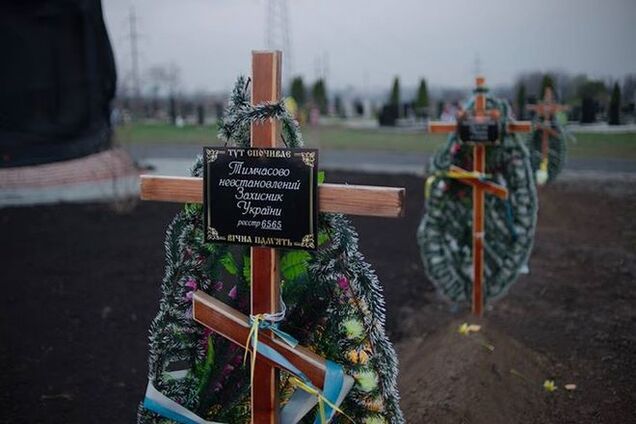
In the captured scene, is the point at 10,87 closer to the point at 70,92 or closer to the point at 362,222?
the point at 70,92

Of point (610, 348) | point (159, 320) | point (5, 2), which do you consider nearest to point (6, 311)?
point (5, 2)

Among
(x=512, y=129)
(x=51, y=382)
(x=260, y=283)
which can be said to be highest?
(x=512, y=129)

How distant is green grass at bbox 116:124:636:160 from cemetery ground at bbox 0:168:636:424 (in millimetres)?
3377

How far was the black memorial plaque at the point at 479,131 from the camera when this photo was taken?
4.74m

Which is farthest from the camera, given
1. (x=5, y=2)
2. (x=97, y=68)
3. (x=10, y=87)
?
(x=97, y=68)

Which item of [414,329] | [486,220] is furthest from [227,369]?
[486,220]

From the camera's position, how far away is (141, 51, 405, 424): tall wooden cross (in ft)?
6.67

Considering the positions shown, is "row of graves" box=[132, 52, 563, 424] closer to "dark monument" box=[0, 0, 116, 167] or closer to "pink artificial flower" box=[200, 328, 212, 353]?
"pink artificial flower" box=[200, 328, 212, 353]

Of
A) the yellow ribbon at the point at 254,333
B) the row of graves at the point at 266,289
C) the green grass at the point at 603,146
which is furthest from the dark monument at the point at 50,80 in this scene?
the green grass at the point at 603,146

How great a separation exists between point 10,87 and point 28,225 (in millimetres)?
3195

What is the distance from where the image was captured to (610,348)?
14.2ft

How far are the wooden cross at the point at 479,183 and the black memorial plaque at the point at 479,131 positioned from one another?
0.04 meters

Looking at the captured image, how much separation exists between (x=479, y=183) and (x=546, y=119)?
8760 mm

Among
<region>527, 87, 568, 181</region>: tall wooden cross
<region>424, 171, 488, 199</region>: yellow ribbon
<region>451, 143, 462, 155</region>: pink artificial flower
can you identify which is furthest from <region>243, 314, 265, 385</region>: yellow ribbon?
<region>527, 87, 568, 181</region>: tall wooden cross
